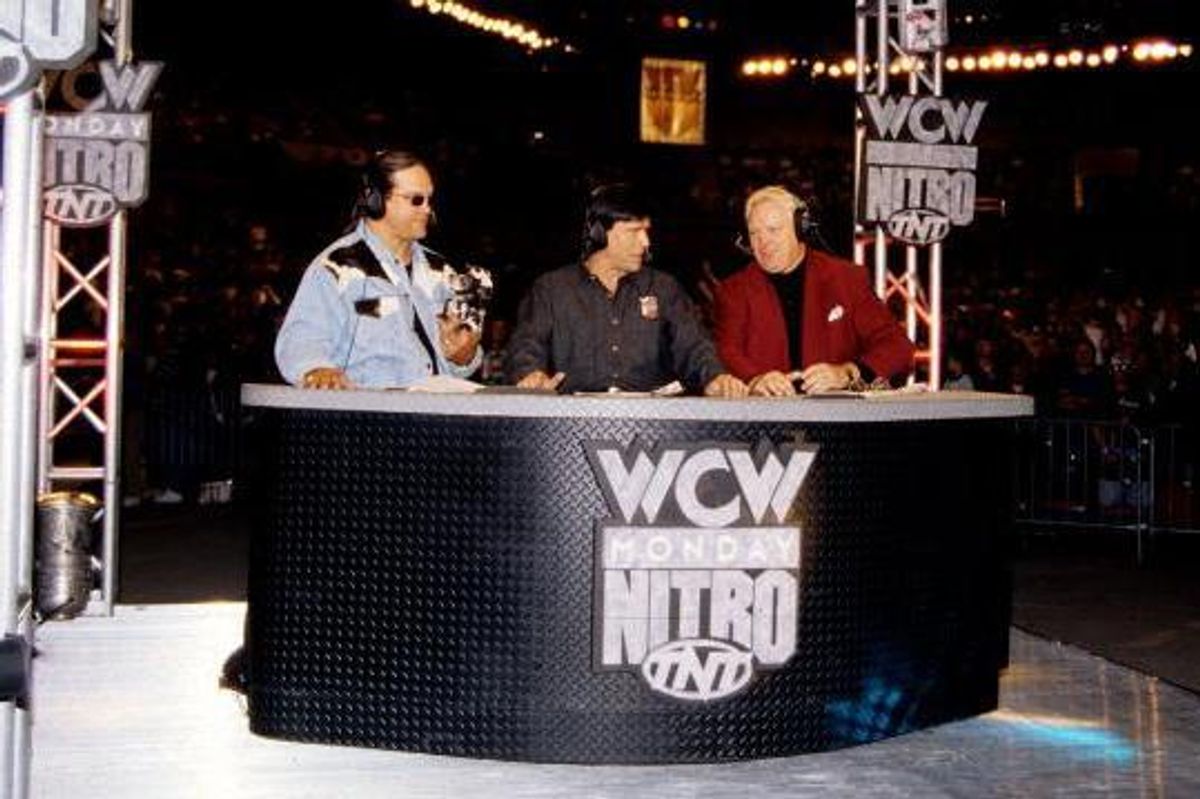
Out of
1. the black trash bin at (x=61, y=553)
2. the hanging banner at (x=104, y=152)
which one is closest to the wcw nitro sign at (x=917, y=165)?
the hanging banner at (x=104, y=152)

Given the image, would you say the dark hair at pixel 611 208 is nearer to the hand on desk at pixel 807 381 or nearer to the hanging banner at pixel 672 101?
the hand on desk at pixel 807 381

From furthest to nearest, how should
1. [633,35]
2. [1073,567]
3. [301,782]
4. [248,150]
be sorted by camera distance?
[633,35] → [248,150] → [1073,567] → [301,782]

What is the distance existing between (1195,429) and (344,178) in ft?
55.7

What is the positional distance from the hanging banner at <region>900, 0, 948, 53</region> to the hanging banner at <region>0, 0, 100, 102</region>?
665cm

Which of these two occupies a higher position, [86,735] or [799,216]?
[799,216]

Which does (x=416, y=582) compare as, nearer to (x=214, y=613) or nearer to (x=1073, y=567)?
(x=214, y=613)

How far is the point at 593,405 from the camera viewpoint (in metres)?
5.33

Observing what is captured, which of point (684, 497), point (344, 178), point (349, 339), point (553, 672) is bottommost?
point (553, 672)

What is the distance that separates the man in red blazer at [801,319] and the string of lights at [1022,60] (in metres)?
19.1

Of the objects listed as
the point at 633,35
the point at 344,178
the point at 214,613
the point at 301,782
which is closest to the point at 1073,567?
the point at 214,613

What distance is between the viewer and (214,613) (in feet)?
27.8

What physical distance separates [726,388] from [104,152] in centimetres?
448

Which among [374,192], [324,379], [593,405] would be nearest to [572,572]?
[593,405]

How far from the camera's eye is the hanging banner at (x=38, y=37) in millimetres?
3701
